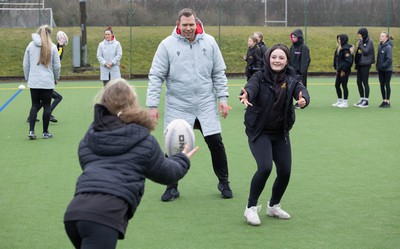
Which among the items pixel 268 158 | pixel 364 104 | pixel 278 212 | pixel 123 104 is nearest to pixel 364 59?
pixel 364 104

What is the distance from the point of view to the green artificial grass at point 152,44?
2839 cm

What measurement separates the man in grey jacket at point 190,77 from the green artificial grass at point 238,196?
3.10 ft

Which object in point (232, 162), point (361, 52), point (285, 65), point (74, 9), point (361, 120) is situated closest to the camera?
point (285, 65)

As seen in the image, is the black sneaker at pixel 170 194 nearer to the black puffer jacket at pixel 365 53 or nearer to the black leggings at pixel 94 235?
the black leggings at pixel 94 235

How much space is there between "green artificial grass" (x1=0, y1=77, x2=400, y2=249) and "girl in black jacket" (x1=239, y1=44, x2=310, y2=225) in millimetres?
529

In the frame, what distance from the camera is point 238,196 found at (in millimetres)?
8336

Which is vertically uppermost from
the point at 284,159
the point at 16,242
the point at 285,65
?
the point at 285,65

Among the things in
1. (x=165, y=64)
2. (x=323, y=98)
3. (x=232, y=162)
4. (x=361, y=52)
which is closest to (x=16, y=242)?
(x=165, y=64)

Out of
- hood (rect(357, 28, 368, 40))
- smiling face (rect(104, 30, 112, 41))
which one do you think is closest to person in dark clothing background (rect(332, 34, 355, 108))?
hood (rect(357, 28, 368, 40))

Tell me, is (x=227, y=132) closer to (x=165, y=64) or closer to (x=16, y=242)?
(x=165, y=64)

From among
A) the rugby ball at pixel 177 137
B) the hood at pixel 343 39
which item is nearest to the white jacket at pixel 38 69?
the rugby ball at pixel 177 137

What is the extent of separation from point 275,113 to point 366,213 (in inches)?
58.8

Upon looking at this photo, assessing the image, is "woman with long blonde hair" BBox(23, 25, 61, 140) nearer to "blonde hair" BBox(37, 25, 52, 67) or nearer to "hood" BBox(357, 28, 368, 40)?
"blonde hair" BBox(37, 25, 52, 67)

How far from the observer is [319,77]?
27.1 m
